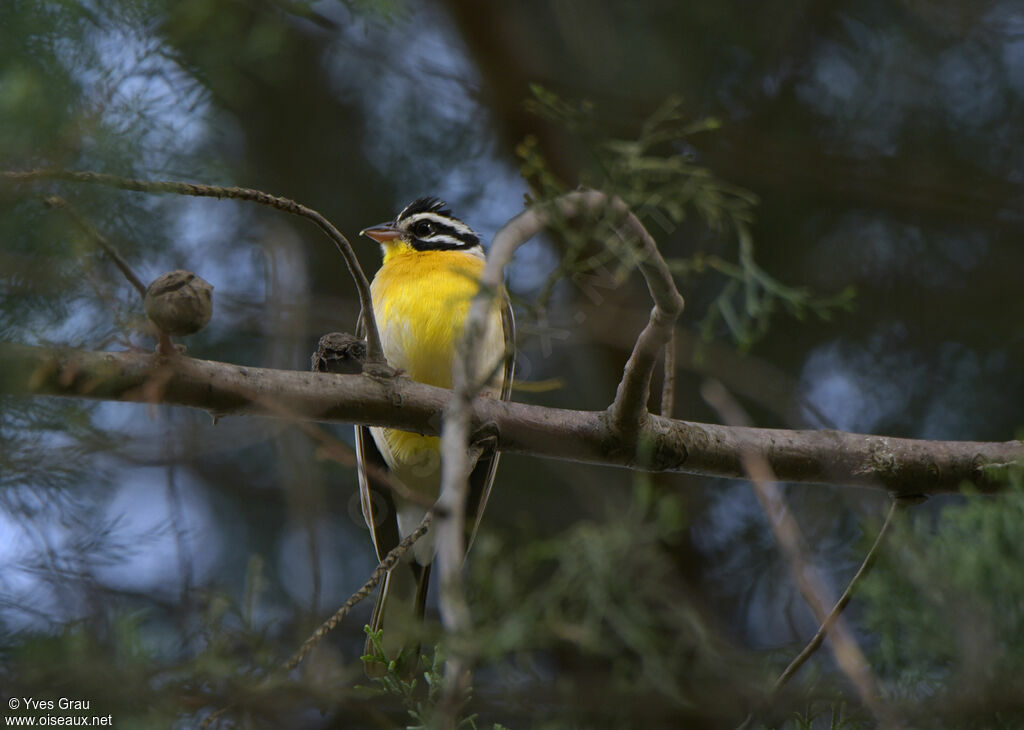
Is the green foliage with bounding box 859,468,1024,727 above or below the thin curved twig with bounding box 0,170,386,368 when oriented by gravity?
below

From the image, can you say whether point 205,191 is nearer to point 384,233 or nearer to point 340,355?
point 340,355

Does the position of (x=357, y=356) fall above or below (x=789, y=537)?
above

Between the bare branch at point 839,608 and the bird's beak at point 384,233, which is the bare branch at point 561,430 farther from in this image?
the bird's beak at point 384,233

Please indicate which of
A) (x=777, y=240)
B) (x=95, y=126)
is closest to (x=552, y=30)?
(x=777, y=240)

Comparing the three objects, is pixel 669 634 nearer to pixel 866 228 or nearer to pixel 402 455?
pixel 402 455

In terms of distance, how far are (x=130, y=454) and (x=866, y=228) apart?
4394 mm

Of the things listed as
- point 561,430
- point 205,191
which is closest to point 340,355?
point 561,430

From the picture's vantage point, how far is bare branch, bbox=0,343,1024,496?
2.86m

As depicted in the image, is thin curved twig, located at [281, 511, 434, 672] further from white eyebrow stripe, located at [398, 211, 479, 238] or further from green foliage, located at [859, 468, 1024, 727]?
white eyebrow stripe, located at [398, 211, 479, 238]

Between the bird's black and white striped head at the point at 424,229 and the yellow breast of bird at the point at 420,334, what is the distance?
263mm

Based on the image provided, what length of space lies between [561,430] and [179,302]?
4.49ft

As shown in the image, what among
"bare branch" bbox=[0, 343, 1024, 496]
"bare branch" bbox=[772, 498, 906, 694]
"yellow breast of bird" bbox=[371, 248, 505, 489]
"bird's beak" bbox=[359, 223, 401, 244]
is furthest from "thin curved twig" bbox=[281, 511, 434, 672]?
"bird's beak" bbox=[359, 223, 401, 244]

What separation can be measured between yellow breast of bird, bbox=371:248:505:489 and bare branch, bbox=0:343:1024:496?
1226mm

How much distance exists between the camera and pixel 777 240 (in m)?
6.08
